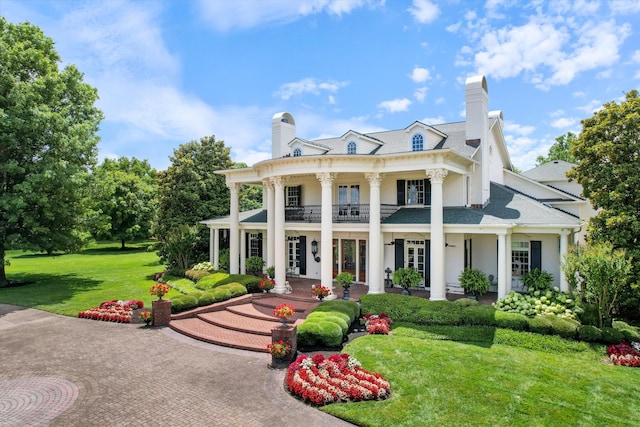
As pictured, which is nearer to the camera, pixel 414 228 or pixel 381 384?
pixel 381 384

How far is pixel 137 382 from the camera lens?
30.7 feet

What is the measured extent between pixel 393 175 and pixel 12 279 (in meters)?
25.5

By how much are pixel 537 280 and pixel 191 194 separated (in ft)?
70.9

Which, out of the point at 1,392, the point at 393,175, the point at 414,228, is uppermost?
the point at 393,175

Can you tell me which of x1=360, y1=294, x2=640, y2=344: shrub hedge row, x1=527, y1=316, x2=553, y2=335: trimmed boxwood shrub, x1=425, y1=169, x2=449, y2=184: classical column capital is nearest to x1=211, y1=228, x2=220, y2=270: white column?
x1=360, y1=294, x2=640, y2=344: shrub hedge row

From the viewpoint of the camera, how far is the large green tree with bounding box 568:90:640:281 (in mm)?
14031

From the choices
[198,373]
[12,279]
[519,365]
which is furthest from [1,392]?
[12,279]

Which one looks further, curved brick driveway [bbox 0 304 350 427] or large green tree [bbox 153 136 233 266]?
large green tree [bbox 153 136 233 266]

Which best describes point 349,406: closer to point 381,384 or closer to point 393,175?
point 381,384

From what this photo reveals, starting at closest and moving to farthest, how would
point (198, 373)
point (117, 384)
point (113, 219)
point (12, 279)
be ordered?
point (117, 384)
point (198, 373)
point (12, 279)
point (113, 219)

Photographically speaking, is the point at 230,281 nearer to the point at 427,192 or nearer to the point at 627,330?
the point at 427,192

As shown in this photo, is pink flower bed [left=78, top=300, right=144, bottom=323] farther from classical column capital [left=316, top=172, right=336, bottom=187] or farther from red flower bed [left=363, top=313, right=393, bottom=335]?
classical column capital [left=316, top=172, right=336, bottom=187]

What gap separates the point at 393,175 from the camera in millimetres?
20094

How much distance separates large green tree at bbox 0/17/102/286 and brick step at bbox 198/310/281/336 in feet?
37.8
